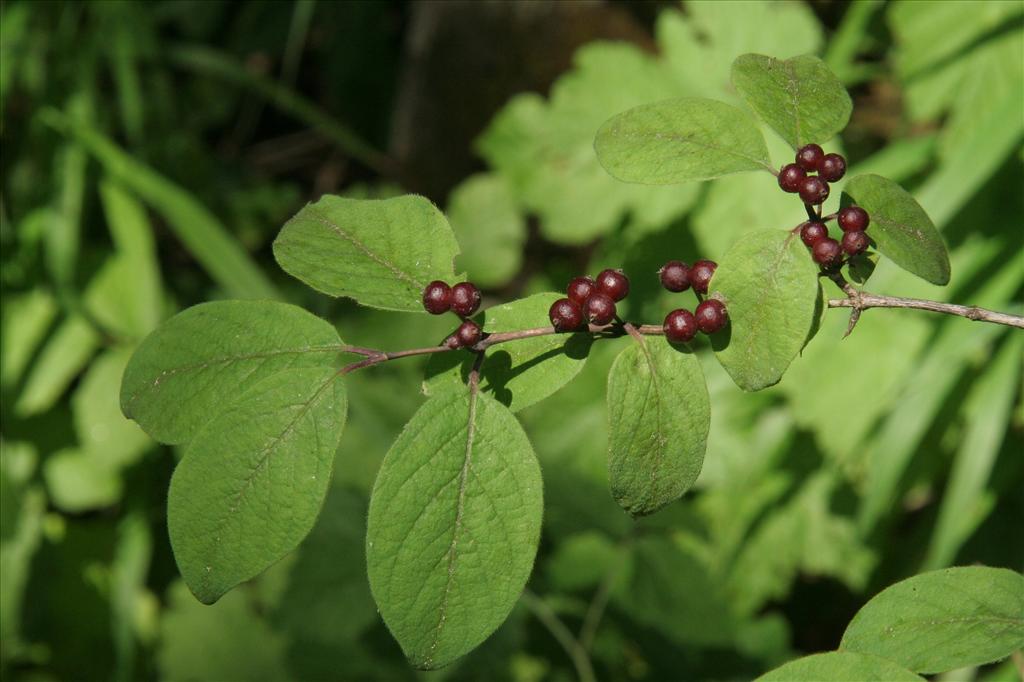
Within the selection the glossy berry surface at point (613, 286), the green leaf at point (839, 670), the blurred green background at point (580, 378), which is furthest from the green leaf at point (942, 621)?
the blurred green background at point (580, 378)

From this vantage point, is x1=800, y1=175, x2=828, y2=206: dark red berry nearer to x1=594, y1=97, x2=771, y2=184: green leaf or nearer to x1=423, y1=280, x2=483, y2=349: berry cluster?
x1=594, y1=97, x2=771, y2=184: green leaf

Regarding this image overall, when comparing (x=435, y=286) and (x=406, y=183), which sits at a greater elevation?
(x=435, y=286)

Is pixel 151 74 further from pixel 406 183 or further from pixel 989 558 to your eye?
pixel 989 558

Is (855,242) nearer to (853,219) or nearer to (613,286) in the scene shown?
(853,219)

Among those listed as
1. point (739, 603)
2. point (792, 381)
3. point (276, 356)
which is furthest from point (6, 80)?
point (739, 603)

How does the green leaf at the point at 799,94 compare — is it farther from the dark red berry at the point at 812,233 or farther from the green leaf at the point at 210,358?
the green leaf at the point at 210,358

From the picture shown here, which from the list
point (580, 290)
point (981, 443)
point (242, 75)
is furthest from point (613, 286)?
point (242, 75)
